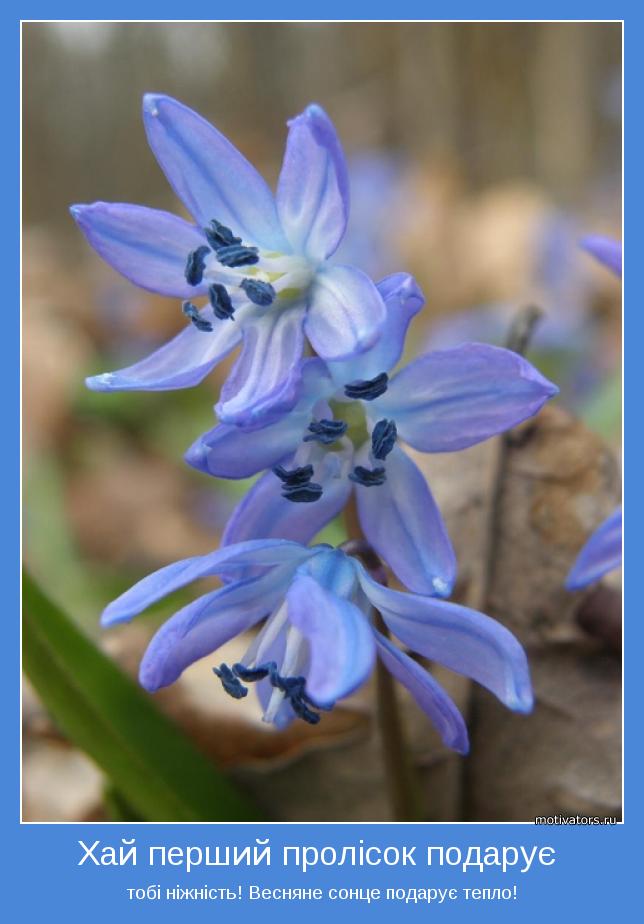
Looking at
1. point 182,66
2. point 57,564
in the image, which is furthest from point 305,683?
point 182,66

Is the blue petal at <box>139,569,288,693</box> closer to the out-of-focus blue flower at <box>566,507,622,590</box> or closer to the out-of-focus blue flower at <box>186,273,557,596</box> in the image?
the out-of-focus blue flower at <box>186,273,557,596</box>

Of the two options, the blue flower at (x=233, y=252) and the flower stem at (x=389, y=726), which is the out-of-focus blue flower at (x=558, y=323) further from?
the blue flower at (x=233, y=252)

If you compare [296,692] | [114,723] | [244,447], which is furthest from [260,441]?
[114,723]

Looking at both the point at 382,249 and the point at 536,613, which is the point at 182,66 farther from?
the point at 536,613

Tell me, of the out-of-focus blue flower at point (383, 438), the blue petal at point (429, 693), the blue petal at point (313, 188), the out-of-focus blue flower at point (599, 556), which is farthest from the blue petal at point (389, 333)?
the out-of-focus blue flower at point (599, 556)

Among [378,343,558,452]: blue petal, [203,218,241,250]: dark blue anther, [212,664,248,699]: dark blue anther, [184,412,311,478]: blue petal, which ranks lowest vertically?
[212,664,248,699]: dark blue anther

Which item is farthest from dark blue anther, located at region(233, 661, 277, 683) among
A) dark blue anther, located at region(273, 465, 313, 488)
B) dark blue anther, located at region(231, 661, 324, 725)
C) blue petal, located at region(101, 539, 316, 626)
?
dark blue anther, located at region(273, 465, 313, 488)
